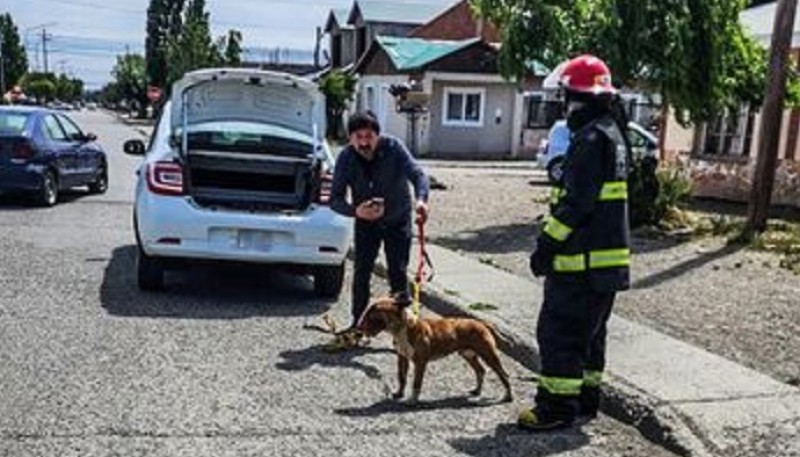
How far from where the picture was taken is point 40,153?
15312mm

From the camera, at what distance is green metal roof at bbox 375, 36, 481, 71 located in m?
36.8

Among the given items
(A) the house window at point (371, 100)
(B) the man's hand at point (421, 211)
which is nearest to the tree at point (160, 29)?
(A) the house window at point (371, 100)

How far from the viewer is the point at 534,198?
21094mm

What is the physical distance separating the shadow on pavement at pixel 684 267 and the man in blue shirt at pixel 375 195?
Result: 3.72 metres

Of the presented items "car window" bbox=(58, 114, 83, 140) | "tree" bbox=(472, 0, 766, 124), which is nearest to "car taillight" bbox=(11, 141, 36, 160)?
"car window" bbox=(58, 114, 83, 140)

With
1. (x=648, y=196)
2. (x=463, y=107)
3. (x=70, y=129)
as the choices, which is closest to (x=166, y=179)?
(x=648, y=196)

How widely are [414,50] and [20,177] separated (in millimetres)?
26458

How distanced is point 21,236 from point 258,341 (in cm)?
600

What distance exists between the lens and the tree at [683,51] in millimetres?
14727

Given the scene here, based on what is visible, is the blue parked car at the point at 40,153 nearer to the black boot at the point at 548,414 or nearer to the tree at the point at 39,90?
the black boot at the point at 548,414

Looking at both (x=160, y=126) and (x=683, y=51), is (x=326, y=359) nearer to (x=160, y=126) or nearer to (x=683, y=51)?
(x=160, y=126)

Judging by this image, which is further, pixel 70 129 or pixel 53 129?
pixel 70 129

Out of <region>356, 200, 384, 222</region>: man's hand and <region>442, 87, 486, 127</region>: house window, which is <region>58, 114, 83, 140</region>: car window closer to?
<region>356, 200, 384, 222</region>: man's hand

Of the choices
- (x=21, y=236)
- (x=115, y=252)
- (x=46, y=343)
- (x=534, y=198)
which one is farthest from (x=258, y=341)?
(x=534, y=198)
